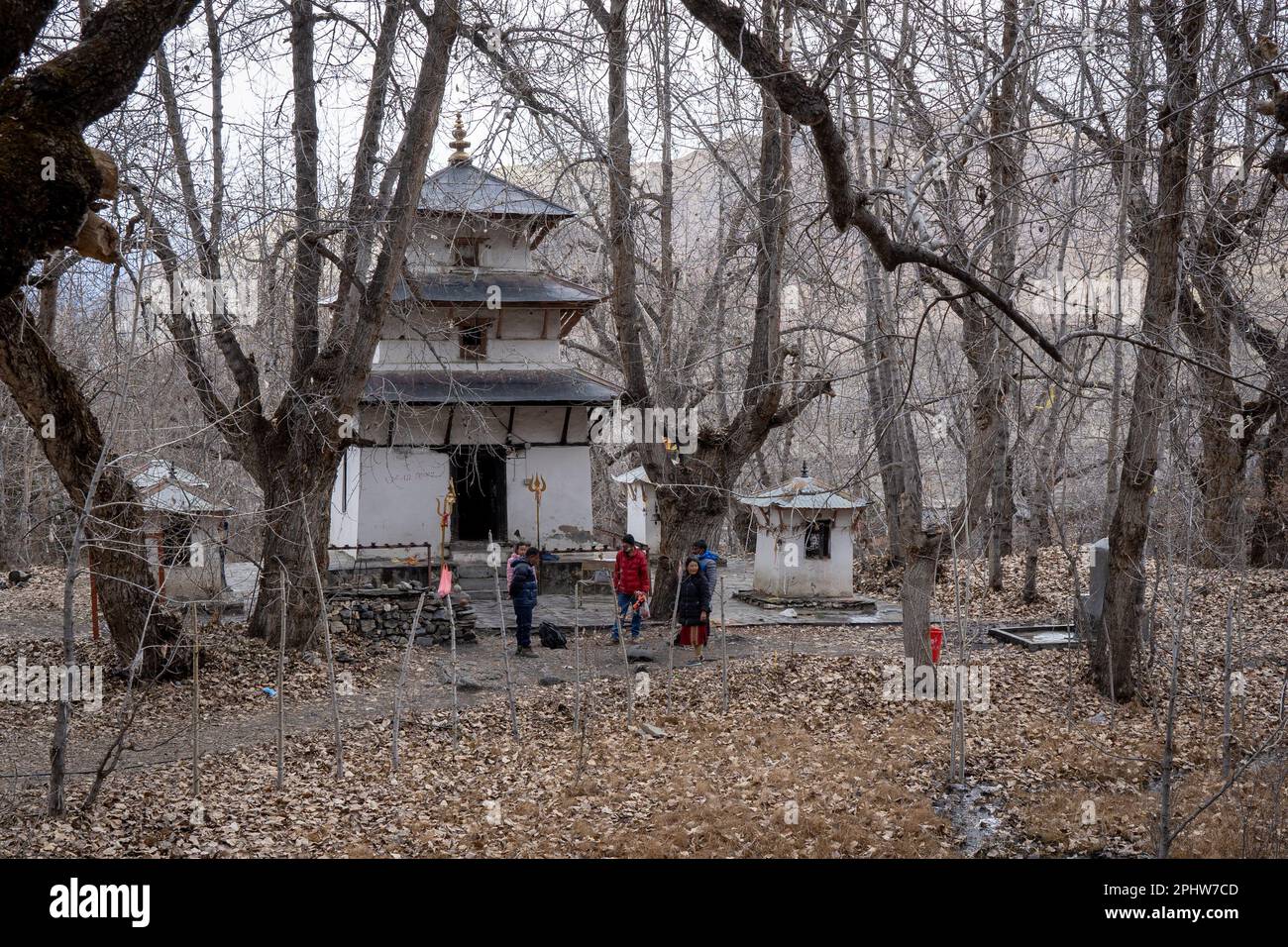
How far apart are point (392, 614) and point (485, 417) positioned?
7476 mm

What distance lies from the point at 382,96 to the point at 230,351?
164 inches

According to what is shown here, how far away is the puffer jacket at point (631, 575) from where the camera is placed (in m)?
17.1

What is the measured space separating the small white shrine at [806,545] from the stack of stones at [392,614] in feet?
24.9

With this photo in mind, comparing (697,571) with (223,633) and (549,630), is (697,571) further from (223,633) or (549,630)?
(223,633)

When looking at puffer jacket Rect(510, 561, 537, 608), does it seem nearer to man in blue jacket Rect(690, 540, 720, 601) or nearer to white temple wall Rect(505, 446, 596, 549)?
man in blue jacket Rect(690, 540, 720, 601)

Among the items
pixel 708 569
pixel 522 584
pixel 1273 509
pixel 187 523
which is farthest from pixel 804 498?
pixel 187 523

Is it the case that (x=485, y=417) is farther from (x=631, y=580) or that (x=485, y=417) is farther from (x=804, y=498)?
(x=631, y=580)

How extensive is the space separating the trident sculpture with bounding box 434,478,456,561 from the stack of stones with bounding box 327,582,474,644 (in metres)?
4.39

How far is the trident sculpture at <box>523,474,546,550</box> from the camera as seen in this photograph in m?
23.6

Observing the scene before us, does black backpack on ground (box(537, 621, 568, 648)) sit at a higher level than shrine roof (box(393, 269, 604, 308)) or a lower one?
lower

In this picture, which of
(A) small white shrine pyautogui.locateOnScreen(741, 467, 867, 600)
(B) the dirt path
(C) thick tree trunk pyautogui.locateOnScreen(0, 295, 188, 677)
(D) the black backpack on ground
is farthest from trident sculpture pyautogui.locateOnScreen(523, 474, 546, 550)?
(C) thick tree trunk pyautogui.locateOnScreen(0, 295, 188, 677)

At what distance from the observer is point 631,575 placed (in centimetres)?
1714

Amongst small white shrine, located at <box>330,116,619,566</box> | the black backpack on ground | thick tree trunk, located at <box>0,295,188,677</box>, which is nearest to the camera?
thick tree trunk, located at <box>0,295,188,677</box>
